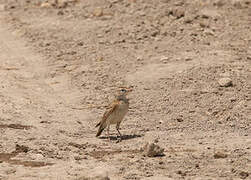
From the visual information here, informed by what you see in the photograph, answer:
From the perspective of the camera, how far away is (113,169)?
10.3 m

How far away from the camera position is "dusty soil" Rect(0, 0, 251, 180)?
10750 millimetres

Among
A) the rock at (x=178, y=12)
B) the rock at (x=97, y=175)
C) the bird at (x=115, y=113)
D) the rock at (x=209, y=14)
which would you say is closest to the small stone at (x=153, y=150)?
the rock at (x=97, y=175)

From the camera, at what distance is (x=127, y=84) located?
15.9m

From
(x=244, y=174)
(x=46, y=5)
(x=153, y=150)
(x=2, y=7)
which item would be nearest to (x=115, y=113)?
(x=153, y=150)

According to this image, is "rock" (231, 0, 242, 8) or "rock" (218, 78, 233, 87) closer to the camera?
"rock" (218, 78, 233, 87)

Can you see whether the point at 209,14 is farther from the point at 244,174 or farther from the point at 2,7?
the point at 244,174

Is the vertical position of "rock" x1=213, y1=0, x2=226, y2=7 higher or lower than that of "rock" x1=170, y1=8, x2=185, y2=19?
higher

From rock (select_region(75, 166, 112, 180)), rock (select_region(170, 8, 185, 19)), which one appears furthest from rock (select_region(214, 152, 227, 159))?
rock (select_region(170, 8, 185, 19))

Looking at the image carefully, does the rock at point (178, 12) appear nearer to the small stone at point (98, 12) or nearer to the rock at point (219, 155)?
the small stone at point (98, 12)

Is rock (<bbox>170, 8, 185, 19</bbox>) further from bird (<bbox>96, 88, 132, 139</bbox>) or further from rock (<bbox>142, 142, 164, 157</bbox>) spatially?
rock (<bbox>142, 142, 164, 157</bbox>)

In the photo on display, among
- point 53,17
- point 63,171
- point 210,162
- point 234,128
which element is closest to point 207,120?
point 234,128

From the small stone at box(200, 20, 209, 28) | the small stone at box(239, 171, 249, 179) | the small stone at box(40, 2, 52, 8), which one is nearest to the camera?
the small stone at box(239, 171, 249, 179)

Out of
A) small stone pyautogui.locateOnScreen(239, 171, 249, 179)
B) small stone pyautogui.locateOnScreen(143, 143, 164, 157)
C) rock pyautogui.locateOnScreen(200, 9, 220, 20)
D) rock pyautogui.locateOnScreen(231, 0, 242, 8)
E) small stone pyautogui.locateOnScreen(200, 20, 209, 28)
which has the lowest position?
small stone pyautogui.locateOnScreen(239, 171, 249, 179)

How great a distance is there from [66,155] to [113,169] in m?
1.11
